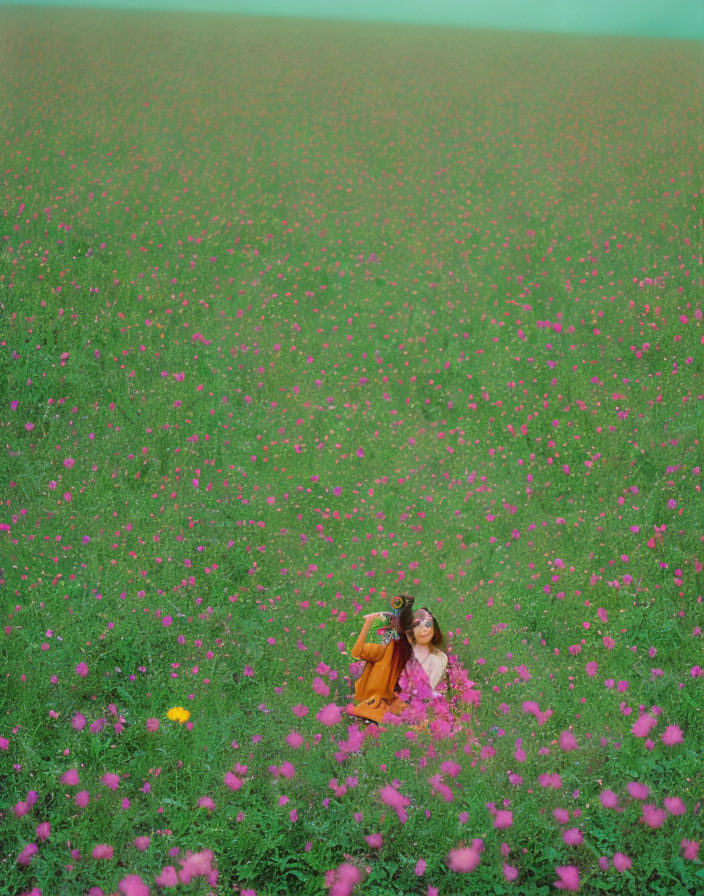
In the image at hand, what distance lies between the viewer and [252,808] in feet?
11.0

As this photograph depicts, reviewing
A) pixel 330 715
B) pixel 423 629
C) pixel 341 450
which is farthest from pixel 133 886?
pixel 341 450

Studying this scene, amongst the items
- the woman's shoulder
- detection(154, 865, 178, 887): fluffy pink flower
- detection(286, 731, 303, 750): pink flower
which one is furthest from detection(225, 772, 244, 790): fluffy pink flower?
the woman's shoulder

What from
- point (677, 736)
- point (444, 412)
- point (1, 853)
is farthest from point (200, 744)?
point (444, 412)

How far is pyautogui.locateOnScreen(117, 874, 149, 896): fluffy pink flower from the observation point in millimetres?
3002

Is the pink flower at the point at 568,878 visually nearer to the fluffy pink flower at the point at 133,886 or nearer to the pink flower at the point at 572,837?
the pink flower at the point at 572,837

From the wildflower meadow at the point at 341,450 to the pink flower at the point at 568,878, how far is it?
0.01 m

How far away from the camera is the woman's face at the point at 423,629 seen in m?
3.76

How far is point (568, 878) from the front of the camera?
3.13 meters

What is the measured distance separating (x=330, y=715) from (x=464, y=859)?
0.84 metres

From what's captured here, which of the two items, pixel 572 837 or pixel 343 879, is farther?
pixel 572 837

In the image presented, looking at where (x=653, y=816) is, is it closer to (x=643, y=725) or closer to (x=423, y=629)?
(x=643, y=725)

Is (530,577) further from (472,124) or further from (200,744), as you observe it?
(472,124)

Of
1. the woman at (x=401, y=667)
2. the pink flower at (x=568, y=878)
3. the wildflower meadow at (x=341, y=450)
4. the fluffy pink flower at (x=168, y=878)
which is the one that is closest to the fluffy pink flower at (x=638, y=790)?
the wildflower meadow at (x=341, y=450)

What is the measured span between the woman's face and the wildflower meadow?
39 centimetres
